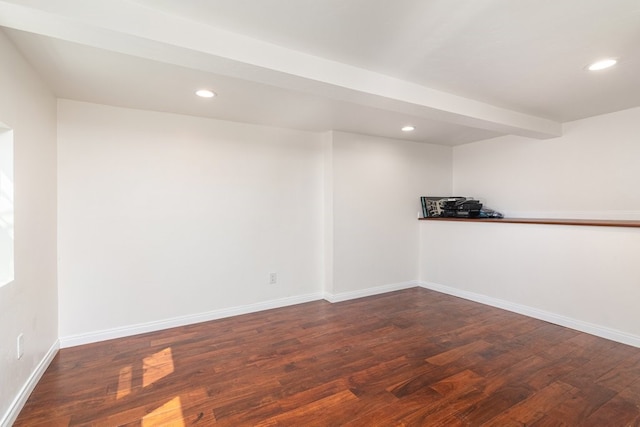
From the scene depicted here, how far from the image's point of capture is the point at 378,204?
410 cm

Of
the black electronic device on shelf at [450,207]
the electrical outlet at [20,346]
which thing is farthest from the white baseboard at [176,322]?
the black electronic device on shelf at [450,207]

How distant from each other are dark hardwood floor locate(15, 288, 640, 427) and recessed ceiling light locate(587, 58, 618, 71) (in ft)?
7.06

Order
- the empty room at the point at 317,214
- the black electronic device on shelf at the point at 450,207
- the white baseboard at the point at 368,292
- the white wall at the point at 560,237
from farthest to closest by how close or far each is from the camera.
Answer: the black electronic device on shelf at the point at 450,207 < the white baseboard at the point at 368,292 < the white wall at the point at 560,237 < the empty room at the point at 317,214

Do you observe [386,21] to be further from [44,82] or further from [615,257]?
[615,257]

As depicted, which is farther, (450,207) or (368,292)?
(450,207)

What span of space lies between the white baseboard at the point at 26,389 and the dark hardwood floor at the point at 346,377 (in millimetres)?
→ 43

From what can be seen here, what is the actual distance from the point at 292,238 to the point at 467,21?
2.74 meters

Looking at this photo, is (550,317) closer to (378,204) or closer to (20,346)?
(378,204)

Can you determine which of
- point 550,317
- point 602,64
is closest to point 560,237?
point 550,317

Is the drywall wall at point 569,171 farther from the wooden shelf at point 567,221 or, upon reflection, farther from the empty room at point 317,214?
the wooden shelf at point 567,221

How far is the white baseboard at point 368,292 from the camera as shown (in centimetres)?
379

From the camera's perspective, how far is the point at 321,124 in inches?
135

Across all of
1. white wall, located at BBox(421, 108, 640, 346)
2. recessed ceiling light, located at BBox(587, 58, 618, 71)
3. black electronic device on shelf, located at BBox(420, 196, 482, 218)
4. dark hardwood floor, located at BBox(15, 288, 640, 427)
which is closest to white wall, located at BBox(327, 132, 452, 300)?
black electronic device on shelf, located at BBox(420, 196, 482, 218)

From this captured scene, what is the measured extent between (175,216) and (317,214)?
5.41 feet
